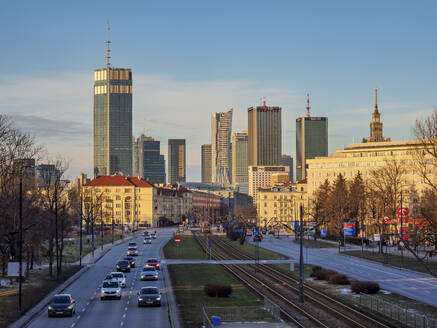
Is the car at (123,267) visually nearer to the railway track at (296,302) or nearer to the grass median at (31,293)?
the grass median at (31,293)

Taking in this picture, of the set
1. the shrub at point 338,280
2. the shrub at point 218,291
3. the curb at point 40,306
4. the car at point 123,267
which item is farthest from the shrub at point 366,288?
the car at point 123,267

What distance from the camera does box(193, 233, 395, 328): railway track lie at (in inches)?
1667

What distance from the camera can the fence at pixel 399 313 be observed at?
40031 mm

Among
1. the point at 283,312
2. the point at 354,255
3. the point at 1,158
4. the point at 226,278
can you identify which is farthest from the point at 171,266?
the point at 283,312

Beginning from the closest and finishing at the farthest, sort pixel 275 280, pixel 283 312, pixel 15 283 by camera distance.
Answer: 1. pixel 283 312
2. pixel 15 283
3. pixel 275 280

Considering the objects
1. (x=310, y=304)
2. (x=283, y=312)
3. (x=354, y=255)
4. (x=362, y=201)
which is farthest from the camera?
(x=362, y=201)

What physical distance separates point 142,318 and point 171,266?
4155 centimetres

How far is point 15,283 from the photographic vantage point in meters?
63.4

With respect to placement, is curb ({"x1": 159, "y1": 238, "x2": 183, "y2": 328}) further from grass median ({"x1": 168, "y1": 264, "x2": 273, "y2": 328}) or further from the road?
the road

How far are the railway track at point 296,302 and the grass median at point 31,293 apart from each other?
1720 cm

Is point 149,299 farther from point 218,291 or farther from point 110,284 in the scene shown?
point 218,291

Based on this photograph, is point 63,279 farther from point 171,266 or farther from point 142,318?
point 142,318

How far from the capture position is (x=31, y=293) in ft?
186

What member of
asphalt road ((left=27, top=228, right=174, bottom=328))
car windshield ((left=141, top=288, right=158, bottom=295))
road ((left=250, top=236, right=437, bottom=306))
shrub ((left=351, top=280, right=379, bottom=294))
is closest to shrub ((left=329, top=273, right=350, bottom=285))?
road ((left=250, top=236, right=437, bottom=306))
